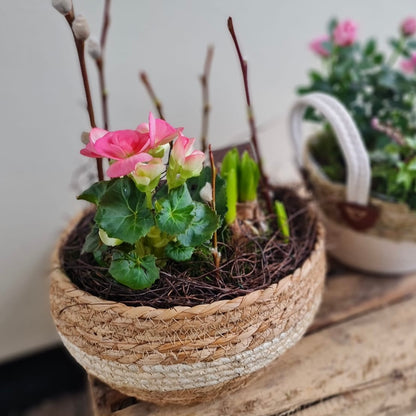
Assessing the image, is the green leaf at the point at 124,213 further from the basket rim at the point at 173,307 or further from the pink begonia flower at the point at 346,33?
the pink begonia flower at the point at 346,33

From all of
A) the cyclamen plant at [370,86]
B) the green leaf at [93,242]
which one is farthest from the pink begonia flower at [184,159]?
the cyclamen plant at [370,86]

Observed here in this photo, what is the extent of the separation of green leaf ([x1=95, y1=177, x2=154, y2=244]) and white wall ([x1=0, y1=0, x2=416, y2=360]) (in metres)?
0.44

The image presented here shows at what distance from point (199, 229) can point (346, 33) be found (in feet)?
1.68

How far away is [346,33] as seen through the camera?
0.76 metres

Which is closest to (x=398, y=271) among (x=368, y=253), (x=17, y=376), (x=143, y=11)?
(x=368, y=253)

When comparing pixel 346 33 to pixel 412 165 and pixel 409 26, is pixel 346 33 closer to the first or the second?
pixel 409 26

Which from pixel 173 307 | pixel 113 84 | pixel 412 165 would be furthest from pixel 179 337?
pixel 113 84

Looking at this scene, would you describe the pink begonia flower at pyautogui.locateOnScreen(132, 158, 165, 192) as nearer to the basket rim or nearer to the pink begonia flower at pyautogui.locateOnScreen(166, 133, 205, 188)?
the pink begonia flower at pyautogui.locateOnScreen(166, 133, 205, 188)

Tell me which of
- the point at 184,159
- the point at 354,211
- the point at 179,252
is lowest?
the point at 354,211

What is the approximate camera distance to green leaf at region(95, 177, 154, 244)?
0.44m

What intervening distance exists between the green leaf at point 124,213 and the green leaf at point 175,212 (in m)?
0.01

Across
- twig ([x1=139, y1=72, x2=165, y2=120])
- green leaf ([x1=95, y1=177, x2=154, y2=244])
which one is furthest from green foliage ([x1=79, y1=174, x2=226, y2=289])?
twig ([x1=139, y1=72, x2=165, y2=120])

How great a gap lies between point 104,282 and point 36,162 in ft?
1.43

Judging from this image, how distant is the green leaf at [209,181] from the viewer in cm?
51
